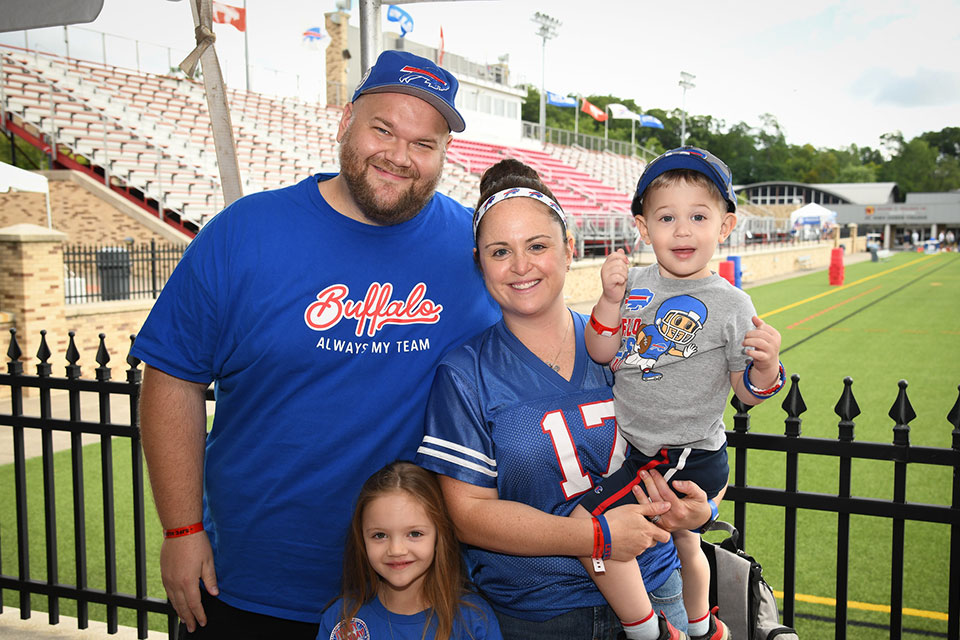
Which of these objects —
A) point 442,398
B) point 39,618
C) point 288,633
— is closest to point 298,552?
→ point 288,633

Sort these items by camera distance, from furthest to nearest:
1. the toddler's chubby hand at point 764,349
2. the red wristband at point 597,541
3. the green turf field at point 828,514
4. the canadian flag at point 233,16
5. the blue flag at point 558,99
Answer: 1. the blue flag at point 558,99
2. the canadian flag at point 233,16
3. the green turf field at point 828,514
4. the toddler's chubby hand at point 764,349
5. the red wristband at point 597,541

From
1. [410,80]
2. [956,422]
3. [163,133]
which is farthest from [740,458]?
[163,133]

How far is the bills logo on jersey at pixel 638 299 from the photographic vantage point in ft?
7.21

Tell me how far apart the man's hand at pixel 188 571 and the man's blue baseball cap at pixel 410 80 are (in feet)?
4.69

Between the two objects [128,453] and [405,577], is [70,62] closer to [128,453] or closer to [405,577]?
[128,453]

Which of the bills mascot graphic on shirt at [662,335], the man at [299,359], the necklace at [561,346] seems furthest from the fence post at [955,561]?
the man at [299,359]

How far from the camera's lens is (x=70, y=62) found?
22.9 metres

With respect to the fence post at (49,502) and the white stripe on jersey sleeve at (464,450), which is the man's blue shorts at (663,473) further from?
the fence post at (49,502)

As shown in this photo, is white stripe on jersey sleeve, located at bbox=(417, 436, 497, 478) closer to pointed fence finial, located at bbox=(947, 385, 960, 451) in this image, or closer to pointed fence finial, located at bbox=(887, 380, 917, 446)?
pointed fence finial, located at bbox=(887, 380, 917, 446)

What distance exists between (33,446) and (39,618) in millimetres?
3650

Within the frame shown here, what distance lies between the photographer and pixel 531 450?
6.11 feet

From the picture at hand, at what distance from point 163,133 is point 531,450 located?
2189 centimetres

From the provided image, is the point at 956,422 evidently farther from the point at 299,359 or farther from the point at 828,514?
the point at 828,514

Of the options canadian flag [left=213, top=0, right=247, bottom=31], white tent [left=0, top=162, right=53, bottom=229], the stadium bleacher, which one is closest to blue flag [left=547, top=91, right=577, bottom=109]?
the stadium bleacher
